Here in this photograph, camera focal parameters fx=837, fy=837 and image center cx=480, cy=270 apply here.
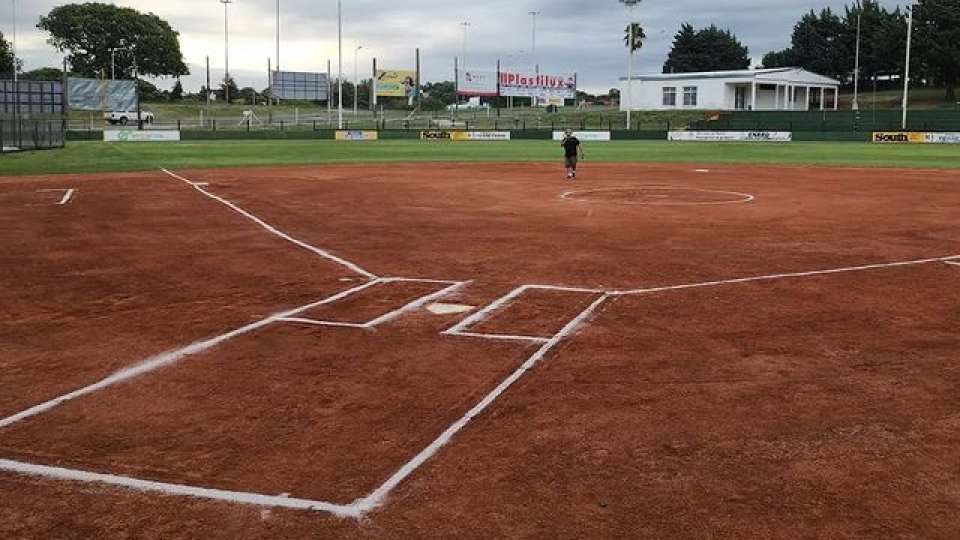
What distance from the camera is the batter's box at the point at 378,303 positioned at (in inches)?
408

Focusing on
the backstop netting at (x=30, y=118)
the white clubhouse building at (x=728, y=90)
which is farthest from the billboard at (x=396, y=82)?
the backstop netting at (x=30, y=118)

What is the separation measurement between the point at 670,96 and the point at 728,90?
7.65 meters

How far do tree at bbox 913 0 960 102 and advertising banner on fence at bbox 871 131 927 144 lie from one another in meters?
51.2

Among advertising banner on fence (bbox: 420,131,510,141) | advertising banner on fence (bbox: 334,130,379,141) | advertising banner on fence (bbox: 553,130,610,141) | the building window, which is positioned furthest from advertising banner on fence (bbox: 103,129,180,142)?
the building window

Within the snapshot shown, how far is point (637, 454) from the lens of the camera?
6336 mm

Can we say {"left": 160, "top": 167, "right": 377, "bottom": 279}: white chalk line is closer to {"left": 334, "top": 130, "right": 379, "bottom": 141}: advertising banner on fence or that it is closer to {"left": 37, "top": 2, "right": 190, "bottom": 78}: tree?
{"left": 334, "top": 130, "right": 379, "bottom": 141}: advertising banner on fence

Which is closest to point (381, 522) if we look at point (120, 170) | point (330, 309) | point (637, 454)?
point (637, 454)

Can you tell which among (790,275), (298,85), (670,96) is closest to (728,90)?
(670,96)

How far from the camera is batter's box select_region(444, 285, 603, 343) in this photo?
32.0 feet

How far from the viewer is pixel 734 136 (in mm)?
69625

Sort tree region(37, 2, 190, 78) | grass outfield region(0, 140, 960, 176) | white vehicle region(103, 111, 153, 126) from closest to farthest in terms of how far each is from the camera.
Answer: grass outfield region(0, 140, 960, 176) < white vehicle region(103, 111, 153, 126) < tree region(37, 2, 190, 78)

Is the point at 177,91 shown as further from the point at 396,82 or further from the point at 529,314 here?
the point at 529,314

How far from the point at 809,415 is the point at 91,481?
5.68 m

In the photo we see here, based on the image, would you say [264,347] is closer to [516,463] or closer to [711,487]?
[516,463]
